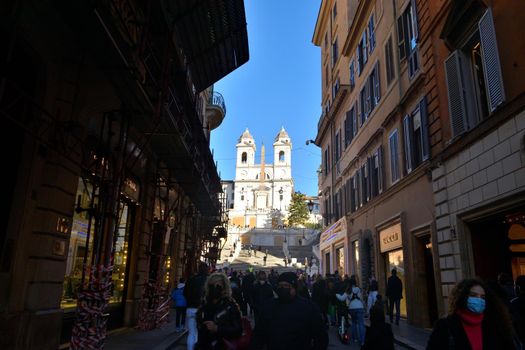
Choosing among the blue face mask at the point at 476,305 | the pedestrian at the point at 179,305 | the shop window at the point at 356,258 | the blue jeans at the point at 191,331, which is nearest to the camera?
the blue face mask at the point at 476,305

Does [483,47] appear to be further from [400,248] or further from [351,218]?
[351,218]

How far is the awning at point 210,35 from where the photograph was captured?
49.4 feet

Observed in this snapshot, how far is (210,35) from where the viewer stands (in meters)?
17.3

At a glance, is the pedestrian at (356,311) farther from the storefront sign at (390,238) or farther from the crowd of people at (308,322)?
the storefront sign at (390,238)

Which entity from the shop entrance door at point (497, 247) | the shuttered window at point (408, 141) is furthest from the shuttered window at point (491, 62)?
the shuttered window at point (408, 141)

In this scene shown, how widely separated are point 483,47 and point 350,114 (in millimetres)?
15081

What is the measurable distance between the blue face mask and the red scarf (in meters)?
0.03

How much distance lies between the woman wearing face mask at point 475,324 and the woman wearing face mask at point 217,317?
1962 millimetres

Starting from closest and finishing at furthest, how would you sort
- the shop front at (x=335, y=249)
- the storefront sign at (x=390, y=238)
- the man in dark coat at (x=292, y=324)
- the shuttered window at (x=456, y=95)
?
the man in dark coat at (x=292, y=324) < the shuttered window at (x=456, y=95) < the storefront sign at (x=390, y=238) < the shop front at (x=335, y=249)

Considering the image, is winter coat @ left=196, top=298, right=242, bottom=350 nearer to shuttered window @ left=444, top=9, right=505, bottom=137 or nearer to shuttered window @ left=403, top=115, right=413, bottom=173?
shuttered window @ left=444, top=9, right=505, bottom=137

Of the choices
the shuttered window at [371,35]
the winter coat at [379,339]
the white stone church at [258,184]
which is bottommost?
the winter coat at [379,339]

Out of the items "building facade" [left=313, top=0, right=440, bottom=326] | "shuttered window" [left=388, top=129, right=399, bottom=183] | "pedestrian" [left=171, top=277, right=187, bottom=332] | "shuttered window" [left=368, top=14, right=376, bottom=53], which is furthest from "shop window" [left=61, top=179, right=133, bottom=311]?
"shuttered window" [left=368, top=14, right=376, bottom=53]

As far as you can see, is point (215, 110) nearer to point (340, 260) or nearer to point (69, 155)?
point (340, 260)

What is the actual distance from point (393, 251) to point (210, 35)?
37.0 ft
